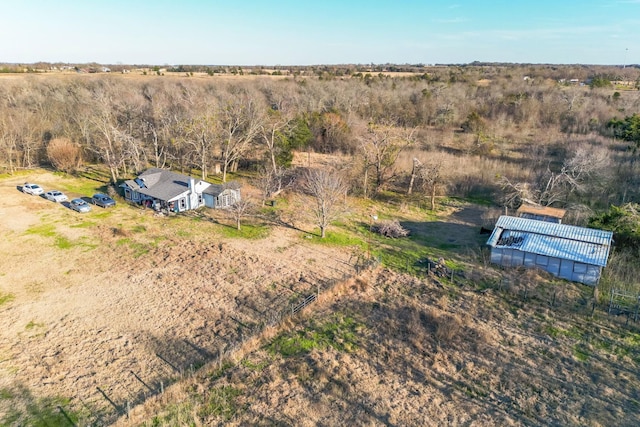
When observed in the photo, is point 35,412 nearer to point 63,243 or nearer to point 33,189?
point 63,243

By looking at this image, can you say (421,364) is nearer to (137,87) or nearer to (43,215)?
(43,215)

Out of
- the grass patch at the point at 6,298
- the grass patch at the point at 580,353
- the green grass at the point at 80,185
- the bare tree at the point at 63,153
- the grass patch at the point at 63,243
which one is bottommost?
the grass patch at the point at 580,353

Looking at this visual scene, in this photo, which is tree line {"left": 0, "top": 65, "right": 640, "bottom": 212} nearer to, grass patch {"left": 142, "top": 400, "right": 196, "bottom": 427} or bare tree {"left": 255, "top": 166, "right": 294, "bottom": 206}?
bare tree {"left": 255, "top": 166, "right": 294, "bottom": 206}

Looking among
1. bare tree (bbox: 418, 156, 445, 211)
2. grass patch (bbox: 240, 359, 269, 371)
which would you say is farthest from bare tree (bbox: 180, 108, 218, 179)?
grass patch (bbox: 240, 359, 269, 371)

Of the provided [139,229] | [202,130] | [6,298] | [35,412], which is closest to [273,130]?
[202,130]

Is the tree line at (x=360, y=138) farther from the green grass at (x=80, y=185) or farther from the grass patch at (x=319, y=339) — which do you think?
the grass patch at (x=319, y=339)

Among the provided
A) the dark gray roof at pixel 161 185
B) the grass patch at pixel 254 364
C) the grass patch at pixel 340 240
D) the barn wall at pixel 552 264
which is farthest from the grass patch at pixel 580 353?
the dark gray roof at pixel 161 185

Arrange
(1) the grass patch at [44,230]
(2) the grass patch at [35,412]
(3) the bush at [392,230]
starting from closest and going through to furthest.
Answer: (2) the grass patch at [35,412]
(1) the grass patch at [44,230]
(3) the bush at [392,230]
